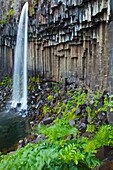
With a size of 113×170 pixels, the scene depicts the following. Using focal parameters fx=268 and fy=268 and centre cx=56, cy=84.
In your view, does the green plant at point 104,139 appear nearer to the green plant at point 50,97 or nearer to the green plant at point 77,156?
the green plant at point 77,156

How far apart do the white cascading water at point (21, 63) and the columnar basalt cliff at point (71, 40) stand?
0.57 meters

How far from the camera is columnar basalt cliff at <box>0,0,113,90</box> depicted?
26.4 feet

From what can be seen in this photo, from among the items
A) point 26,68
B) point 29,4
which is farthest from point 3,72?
point 29,4

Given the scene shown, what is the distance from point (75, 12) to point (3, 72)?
41.1 ft

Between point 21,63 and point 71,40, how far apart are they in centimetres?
702

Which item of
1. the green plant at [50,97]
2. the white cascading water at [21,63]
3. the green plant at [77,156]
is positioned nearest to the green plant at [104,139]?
the green plant at [77,156]

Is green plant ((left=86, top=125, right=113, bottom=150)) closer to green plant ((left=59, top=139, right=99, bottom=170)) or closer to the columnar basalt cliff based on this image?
green plant ((left=59, top=139, right=99, bottom=170))

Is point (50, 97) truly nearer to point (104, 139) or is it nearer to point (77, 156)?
point (104, 139)

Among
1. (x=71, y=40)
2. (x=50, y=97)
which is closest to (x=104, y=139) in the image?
A: (x=71, y=40)

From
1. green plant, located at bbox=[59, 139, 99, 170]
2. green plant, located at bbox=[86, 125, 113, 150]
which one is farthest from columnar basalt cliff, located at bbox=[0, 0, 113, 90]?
green plant, located at bbox=[59, 139, 99, 170]

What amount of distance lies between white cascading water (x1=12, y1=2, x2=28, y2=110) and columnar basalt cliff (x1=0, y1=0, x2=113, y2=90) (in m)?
0.57

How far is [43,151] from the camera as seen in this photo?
3.21 meters

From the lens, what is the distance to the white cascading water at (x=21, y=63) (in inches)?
648

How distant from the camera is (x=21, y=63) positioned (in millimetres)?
17953
